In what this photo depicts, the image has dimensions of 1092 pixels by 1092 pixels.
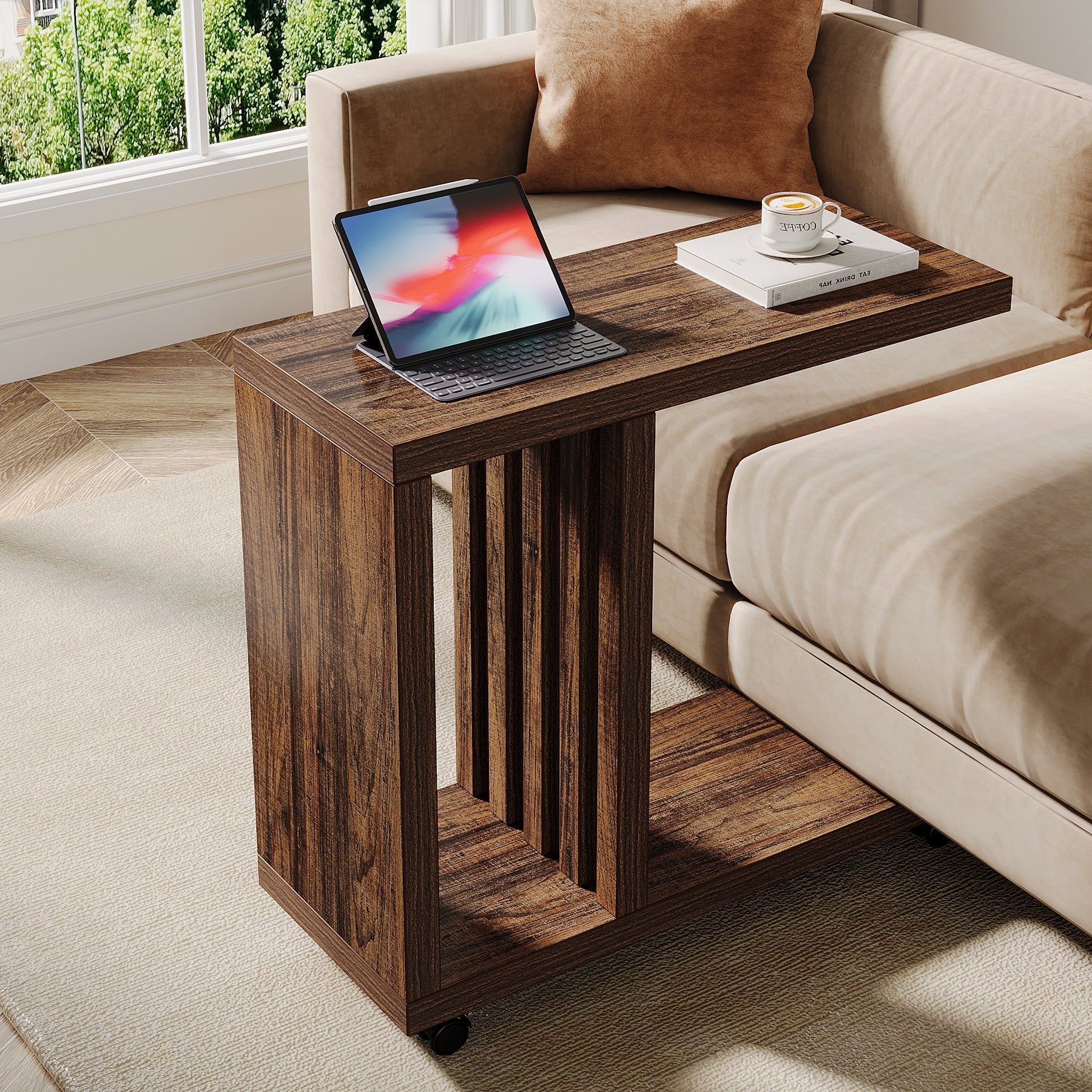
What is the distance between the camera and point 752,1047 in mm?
1625

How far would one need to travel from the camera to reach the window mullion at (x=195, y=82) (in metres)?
3.25

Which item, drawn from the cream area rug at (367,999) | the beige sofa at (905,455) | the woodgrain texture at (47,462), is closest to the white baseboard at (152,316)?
the woodgrain texture at (47,462)

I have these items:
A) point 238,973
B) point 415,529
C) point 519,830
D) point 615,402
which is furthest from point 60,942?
point 615,402

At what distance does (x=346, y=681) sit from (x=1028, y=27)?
299 cm

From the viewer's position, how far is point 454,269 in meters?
1.46

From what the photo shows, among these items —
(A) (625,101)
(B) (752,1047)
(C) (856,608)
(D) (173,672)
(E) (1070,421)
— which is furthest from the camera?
(A) (625,101)

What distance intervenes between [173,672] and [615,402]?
110 cm

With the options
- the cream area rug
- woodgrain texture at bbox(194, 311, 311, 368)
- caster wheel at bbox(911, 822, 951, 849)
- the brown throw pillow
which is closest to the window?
woodgrain texture at bbox(194, 311, 311, 368)

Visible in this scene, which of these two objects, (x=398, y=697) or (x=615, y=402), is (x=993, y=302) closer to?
(x=615, y=402)

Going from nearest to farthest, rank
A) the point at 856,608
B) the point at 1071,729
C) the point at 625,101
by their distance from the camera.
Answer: the point at 1071,729 < the point at 856,608 < the point at 625,101

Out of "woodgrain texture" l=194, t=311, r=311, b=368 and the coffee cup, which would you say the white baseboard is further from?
the coffee cup

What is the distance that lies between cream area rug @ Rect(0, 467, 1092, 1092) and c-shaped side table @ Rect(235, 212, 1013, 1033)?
2.5 inches

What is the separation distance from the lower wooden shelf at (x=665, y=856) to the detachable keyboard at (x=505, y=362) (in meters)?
0.61

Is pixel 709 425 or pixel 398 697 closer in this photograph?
pixel 398 697
